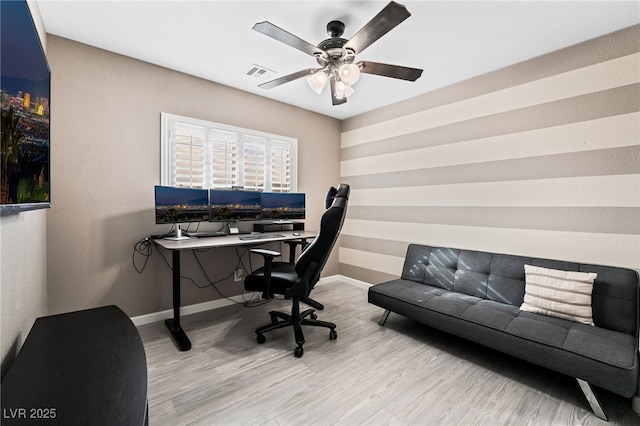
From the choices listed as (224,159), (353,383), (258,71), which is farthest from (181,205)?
(353,383)

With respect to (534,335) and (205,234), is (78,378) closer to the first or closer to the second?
(205,234)

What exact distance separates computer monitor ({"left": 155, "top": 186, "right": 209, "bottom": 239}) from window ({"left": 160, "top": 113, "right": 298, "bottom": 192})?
11.7 inches

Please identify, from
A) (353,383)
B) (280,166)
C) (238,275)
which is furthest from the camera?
(280,166)

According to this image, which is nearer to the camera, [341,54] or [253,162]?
[341,54]

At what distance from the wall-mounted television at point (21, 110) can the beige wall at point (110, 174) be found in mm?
1217

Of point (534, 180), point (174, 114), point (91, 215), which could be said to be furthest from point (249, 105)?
point (534, 180)

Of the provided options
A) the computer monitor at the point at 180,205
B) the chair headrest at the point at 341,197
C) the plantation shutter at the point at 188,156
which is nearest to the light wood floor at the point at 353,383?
the computer monitor at the point at 180,205

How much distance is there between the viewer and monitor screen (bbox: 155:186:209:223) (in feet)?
7.98

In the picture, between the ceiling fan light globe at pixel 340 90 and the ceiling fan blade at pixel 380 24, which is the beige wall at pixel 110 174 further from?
the ceiling fan blade at pixel 380 24

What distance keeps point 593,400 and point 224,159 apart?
140 inches

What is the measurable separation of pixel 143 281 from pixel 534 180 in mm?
3790

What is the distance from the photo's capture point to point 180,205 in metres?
2.56

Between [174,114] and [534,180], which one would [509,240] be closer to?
[534,180]

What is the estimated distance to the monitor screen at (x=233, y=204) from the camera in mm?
2807
